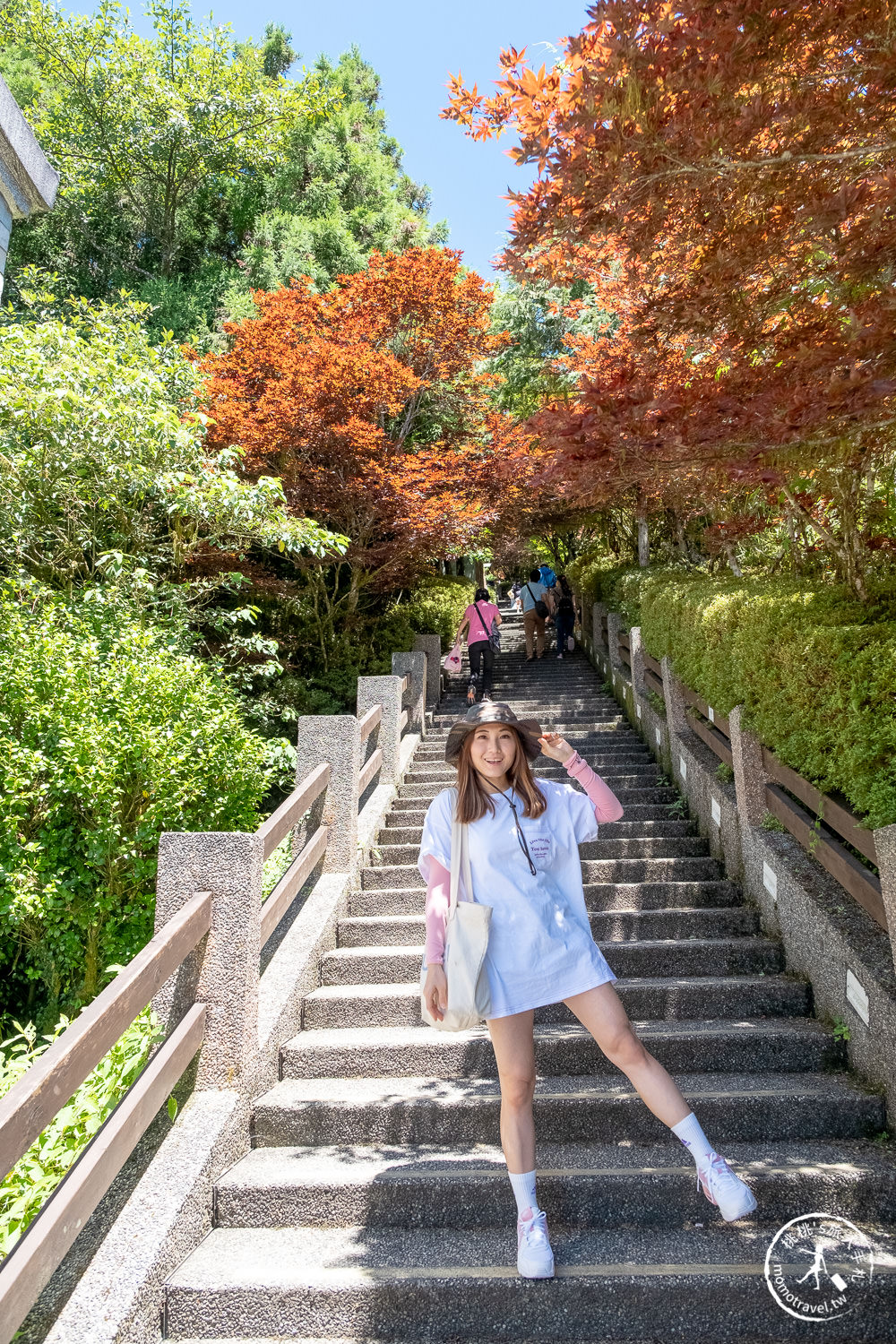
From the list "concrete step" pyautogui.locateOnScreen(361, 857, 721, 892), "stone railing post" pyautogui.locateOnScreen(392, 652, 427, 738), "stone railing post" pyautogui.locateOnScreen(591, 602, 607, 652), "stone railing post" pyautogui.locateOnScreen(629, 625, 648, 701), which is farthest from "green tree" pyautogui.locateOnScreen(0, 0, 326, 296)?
"concrete step" pyautogui.locateOnScreen(361, 857, 721, 892)

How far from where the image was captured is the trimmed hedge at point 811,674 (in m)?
3.47

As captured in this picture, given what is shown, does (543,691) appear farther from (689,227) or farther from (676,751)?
(689,227)

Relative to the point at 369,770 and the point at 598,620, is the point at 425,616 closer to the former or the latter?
the point at 598,620

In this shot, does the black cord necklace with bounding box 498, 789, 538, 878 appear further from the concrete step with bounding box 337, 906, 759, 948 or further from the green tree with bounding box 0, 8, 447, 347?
the green tree with bounding box 0, 8, 447, 347

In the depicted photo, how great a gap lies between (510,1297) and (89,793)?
4.64m

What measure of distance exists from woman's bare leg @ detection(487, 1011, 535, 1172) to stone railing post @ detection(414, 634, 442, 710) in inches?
353

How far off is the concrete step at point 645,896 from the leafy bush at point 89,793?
1970 millimetres

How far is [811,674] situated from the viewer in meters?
4.08

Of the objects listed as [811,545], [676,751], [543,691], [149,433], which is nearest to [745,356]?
[676,751]

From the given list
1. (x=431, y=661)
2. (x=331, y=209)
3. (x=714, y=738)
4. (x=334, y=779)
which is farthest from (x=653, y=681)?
(x=331, y=209)

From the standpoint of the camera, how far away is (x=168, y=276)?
22.1 meters

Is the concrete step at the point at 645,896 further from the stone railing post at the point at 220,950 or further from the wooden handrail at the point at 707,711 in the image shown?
the stone railing post at the point at 220,950

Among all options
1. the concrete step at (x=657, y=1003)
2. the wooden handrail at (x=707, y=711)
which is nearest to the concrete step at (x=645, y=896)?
the concrete step at (x=657, y=1003)

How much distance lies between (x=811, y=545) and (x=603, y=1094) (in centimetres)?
611
